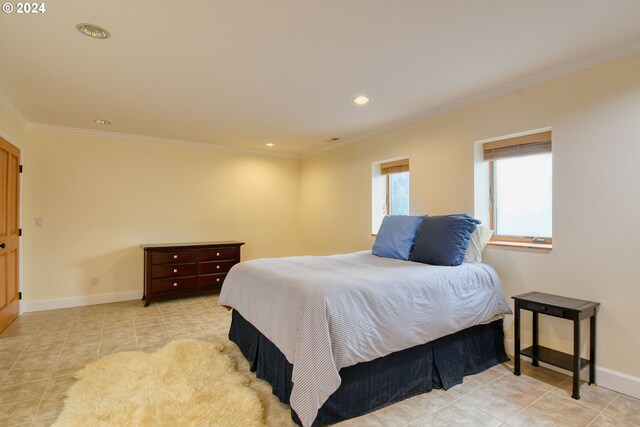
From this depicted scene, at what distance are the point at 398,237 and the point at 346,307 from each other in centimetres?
144

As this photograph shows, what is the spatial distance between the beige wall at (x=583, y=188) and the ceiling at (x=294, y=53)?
19cm

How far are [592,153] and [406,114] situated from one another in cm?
173

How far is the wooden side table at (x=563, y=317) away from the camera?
2131mm

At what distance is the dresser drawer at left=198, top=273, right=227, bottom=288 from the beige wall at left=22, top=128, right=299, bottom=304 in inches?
29.0

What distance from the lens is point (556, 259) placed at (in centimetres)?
252

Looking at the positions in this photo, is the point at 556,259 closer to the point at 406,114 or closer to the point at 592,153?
the point at 592,153

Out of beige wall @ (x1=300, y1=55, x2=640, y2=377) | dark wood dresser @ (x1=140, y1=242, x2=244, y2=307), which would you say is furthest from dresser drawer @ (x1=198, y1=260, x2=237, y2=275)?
beige wall @ (x1=300, y1=55, x2=640, y2=377)

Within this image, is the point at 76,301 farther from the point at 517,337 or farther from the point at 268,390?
the point at 517,337

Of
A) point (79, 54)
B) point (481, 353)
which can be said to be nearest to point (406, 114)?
point (481, 353)

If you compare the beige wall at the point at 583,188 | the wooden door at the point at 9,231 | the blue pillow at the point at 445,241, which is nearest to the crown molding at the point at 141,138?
the wooden door at the point at 9,231

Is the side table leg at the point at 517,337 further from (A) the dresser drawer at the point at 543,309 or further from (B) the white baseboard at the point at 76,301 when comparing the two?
(B) the white baseboard at the point at 76,301

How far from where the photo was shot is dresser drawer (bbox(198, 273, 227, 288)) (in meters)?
4.57

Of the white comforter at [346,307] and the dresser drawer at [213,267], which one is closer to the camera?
the white comforter at [346,307]

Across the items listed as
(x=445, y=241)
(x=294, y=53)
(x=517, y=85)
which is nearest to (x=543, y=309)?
(x=445, y=241)
